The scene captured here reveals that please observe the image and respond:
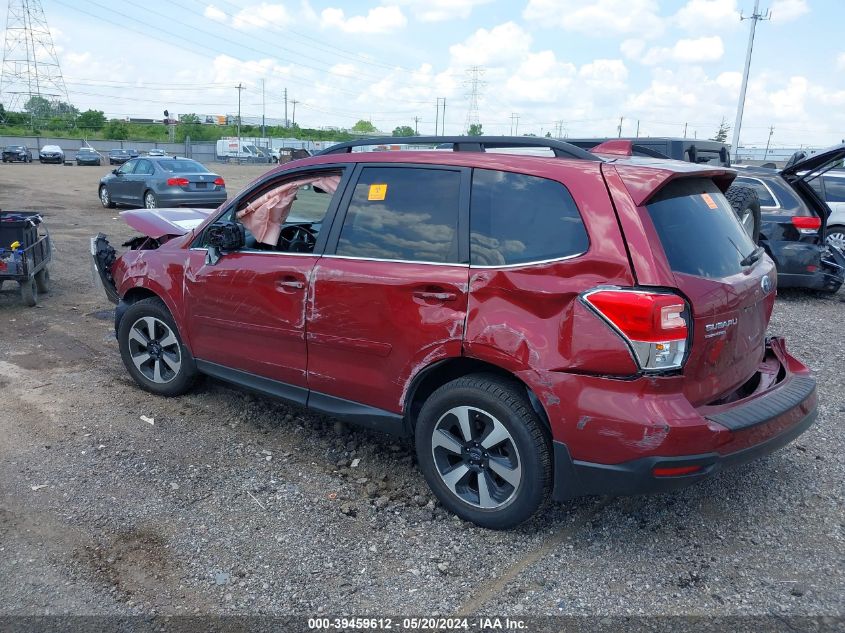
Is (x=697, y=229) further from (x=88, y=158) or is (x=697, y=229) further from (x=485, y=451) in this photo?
(x=88, y=158)

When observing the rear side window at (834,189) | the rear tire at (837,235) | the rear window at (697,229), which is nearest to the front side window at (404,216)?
the rear window at (697,229)

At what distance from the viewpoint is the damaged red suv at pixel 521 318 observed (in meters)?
3.03

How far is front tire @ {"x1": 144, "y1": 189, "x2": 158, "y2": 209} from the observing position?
1720cm

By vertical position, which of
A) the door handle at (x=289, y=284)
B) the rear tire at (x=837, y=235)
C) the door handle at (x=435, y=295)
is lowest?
the rear tire at (x=837, y=235)

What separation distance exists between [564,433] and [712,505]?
1287mm

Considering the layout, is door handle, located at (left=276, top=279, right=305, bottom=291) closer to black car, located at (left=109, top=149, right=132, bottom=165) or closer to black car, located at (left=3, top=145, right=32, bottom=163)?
black car, located at (left=109, top=149, right=132, bottom=165)

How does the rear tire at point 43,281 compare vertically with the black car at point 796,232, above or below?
below

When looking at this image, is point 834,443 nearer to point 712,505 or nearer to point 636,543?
point 712,505

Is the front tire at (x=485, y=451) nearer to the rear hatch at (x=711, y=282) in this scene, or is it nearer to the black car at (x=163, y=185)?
the rear hatch at (x=711, y=282)

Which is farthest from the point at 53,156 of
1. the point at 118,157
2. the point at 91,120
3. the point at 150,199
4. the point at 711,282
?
the point at 711,282

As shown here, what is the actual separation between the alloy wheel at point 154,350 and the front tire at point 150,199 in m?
12.9

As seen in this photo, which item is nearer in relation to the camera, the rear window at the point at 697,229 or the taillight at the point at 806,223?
the rear window at the point at 697,229

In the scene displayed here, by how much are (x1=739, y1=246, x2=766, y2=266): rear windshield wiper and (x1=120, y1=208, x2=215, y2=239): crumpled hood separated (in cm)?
382

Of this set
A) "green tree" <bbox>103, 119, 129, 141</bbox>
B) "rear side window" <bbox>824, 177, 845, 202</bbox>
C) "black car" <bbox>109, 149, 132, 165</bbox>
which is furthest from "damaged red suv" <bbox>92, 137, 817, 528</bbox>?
"green tree" <bbox>103, 119, 129, 141</bbox>
